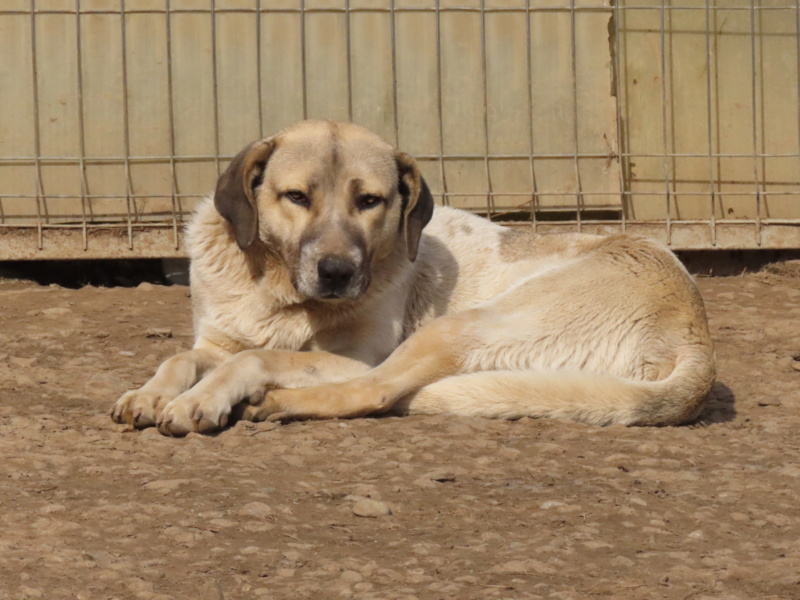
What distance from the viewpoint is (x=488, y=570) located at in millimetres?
2719

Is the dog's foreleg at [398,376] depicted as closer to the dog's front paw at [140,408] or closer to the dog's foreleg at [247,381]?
the dog's foreleg at [247,381]

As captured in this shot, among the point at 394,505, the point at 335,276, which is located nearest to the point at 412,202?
the point at 335,276

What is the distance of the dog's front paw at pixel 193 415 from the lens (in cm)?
383

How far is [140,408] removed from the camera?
12.8 feet

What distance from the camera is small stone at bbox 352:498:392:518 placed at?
10.1ft

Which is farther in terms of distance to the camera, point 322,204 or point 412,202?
point 412,202

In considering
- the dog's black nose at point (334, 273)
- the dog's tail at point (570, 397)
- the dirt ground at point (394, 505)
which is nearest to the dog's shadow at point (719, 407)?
the dirt ground at point (394, 505)

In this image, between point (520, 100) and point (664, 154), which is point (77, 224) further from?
point (664, 154)

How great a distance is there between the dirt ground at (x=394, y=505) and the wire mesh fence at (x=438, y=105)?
90.8 inches

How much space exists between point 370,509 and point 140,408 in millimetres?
1144

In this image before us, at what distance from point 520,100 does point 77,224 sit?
8.72ft

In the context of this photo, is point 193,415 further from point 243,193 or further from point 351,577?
point 351,577

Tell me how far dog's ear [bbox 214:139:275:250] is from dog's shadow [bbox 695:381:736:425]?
1.79 meters

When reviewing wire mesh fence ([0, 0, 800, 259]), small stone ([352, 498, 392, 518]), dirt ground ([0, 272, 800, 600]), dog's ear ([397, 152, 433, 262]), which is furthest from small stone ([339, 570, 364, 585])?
wire mesh fence ([0, 0, 800, 259])
